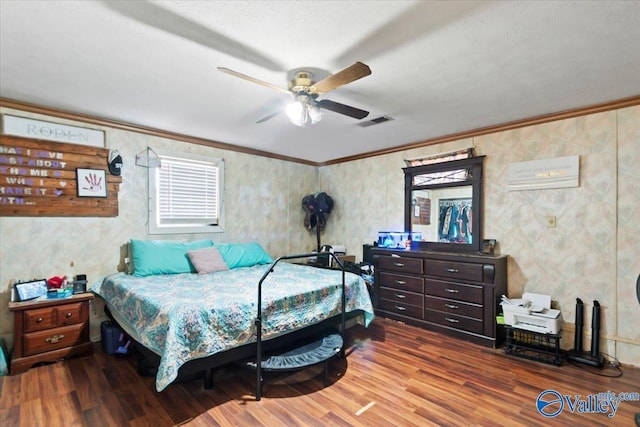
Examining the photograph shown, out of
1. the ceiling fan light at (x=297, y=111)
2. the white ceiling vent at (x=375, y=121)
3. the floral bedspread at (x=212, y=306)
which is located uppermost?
the white ceiling vent at (x=375, y=121)

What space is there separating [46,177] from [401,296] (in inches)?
164

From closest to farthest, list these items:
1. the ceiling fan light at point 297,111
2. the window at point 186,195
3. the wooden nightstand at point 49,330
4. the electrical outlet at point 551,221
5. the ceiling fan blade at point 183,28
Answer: the ceiling fan blade at point 183,28, the ceiling fan light at point 297,111, the wooden nightstand at point 49,330, the electrical outlet at point 551,221, the window at point 186,195

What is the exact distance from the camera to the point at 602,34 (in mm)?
1782

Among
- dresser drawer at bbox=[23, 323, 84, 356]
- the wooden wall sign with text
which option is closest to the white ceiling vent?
the wooden wall sign with text

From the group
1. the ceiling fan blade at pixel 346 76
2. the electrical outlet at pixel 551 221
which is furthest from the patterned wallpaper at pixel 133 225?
the electrical outlet at pixel 551 221

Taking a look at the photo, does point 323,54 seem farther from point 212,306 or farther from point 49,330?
point 49,330

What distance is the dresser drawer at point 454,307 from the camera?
10.7 feet

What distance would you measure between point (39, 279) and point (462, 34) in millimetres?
4176

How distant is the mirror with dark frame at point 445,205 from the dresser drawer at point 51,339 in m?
3.92

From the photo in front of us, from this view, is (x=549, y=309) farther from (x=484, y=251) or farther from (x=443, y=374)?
(x=443, y=374)

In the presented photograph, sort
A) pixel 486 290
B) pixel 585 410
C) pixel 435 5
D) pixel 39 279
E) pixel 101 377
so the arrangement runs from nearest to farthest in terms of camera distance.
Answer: pixel 435 5 < pixel 585 410 < pixel 101 377 < pixel 39 279 < pixel 486 290

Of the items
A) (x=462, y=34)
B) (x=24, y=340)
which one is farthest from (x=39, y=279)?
(x=462, y=34)

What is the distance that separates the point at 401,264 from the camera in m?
3.91

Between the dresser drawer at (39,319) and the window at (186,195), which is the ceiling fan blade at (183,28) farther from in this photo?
the dresser drawer at (39,319)
